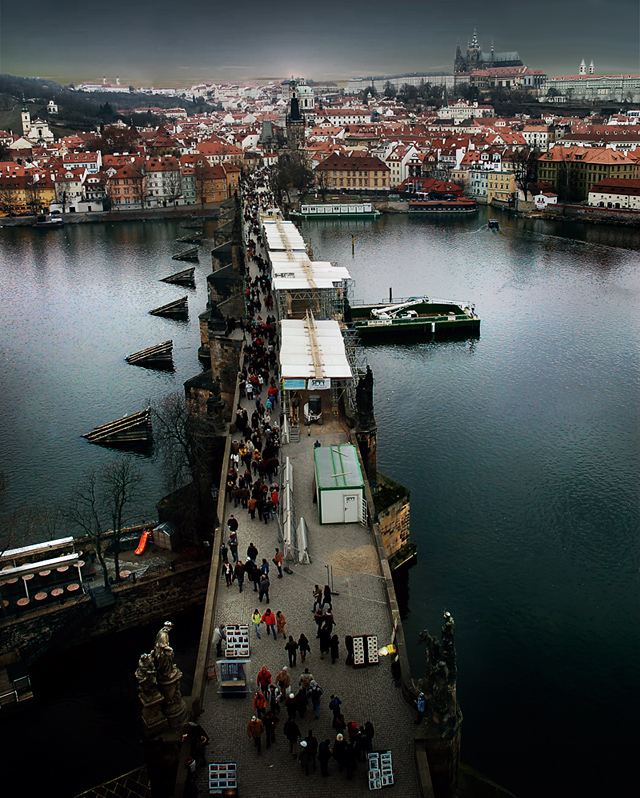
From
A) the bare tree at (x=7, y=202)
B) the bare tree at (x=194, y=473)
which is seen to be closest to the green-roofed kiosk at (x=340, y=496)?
the bare tree at (x=194, y=473)

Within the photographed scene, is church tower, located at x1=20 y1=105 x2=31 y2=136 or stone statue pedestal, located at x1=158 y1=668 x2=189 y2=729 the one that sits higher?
church tower, located at x1=20 y1=105 x2=31 y2=136

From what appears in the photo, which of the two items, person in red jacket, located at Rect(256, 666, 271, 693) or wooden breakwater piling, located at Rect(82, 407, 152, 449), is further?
wooden breakwater piling, located at Rect(82, 407, 152, 449)

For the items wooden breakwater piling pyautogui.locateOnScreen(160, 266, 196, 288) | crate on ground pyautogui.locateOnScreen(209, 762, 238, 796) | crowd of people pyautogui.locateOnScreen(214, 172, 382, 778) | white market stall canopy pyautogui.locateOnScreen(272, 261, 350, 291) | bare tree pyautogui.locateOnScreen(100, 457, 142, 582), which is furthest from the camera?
wooden breakwater piling pyautogui.locateOnScreen(160, 266, 196, 288)

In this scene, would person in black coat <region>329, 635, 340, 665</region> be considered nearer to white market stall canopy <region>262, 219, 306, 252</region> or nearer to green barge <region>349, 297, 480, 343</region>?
white market stall canopy <region>262, 219, 306, 252</region>

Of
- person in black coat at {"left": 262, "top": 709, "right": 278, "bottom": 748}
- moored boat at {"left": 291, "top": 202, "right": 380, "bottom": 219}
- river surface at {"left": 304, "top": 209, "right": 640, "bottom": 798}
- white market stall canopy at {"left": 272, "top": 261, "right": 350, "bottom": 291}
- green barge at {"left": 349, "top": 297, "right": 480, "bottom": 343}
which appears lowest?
river surface at {"left": 304, "top": 209, "right": 640, "bottom": 798}

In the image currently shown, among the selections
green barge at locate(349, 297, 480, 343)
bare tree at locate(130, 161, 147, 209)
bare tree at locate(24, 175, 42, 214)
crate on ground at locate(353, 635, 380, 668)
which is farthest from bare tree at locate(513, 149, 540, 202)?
crate on ground at locate(353, 635, 380, 668)

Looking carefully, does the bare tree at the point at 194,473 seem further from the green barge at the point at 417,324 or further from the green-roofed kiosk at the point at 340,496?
the green barge at the point at 417,324

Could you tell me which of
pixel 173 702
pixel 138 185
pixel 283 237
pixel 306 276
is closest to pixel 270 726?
pixel 173 702

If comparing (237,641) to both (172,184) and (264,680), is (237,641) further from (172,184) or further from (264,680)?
(172,184)
